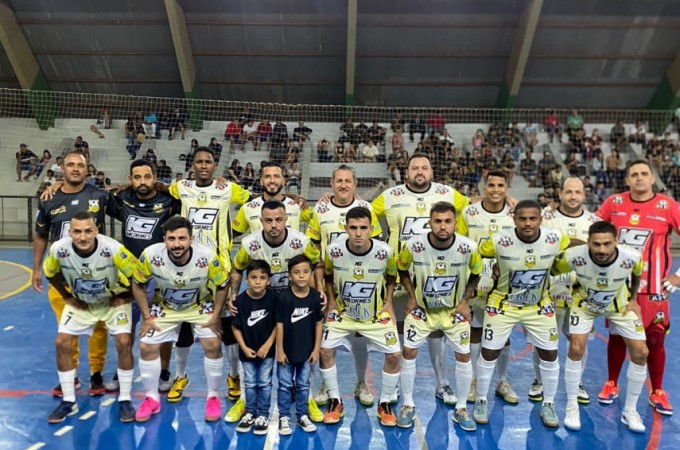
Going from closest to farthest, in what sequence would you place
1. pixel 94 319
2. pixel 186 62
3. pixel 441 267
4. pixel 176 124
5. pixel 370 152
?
pixel 441 267, pixel 94 319, pixel 370 152, pixel 186 62, pixel 176 124

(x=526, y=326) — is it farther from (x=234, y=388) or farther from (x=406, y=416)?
(x=234, y=388)

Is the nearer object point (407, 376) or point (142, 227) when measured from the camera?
point (407, 376)

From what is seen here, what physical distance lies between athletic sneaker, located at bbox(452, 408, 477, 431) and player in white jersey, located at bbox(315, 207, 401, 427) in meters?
0.61

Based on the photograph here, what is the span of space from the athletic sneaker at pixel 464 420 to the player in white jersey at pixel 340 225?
0.89 m

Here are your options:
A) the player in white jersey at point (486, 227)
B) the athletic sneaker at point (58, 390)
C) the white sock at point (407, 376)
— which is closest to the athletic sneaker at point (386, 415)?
the white sock at point (407, 376)

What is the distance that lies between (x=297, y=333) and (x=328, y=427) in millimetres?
966

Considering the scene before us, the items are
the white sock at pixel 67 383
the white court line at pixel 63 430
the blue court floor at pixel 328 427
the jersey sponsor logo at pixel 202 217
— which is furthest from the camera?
the jersey sponsor logo at pixel 202 217

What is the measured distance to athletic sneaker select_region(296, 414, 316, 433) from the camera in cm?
491

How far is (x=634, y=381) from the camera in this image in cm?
509

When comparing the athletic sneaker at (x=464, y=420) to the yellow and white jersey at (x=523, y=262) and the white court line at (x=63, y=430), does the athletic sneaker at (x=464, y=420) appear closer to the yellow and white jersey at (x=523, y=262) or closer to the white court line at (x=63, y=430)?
the yellow and white jersey at (x=523, y=262)

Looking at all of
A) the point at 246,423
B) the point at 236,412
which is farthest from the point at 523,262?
the point at 236,412

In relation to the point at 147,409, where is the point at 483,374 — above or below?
above

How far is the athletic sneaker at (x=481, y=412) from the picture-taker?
16.8 ft

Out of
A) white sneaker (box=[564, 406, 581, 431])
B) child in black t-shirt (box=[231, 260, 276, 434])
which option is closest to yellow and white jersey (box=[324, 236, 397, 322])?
child in black t-shirt (box=[231, 260, 276, 434])
